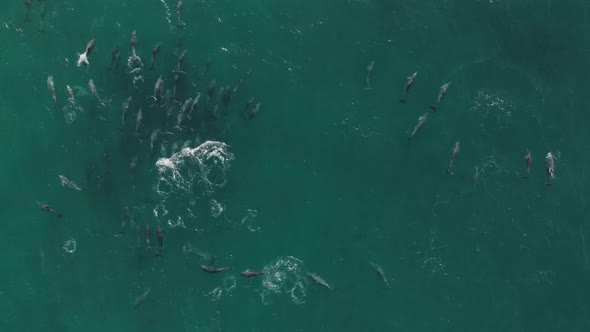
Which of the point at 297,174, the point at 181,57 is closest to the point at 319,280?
the point at 297,174

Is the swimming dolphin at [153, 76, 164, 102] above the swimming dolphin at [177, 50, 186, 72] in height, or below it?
below

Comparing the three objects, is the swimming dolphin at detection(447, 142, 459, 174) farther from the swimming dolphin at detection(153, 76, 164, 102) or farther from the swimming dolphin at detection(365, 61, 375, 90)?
the swimming dolphin at detection(153, 76, 164, 102)

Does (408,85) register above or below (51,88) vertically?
above

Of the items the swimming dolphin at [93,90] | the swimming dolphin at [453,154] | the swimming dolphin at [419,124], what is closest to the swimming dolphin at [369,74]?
the swimming dolphin at [419,124]

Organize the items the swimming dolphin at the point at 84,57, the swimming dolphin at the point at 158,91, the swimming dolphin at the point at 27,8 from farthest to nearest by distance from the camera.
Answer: the swimming dolphin at the point at 27,8 < the swimming dolphin at the point at 84,57 < the swimming dolphin at the point at 158,91

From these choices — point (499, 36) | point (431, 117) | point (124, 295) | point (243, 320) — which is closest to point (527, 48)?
point (499, 36)

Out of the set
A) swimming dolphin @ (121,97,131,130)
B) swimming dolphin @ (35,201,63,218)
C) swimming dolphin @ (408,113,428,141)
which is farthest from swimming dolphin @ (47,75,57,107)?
swimming dolphin @ (408,113,428,141)

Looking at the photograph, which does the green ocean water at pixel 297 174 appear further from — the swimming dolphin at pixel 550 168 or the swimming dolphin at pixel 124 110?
the swimming dolphin at pixel 550 168

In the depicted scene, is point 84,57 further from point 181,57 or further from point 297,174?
point 297,174

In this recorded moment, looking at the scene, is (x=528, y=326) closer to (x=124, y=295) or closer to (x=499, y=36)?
(x=499, y=36)
